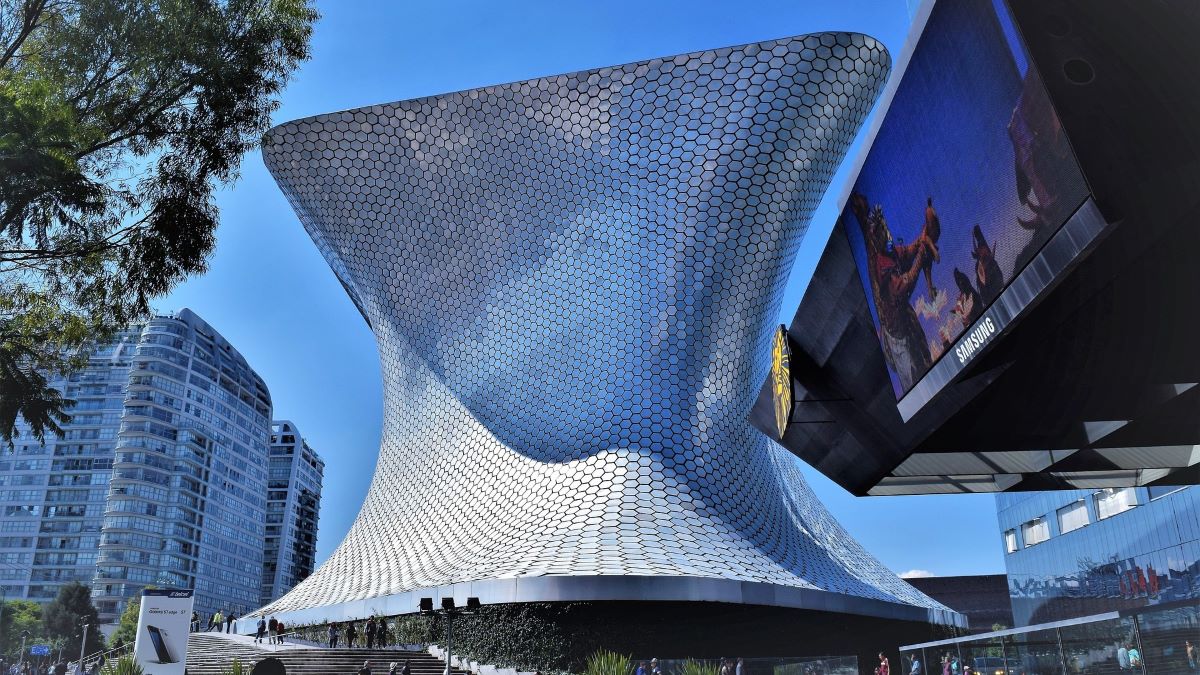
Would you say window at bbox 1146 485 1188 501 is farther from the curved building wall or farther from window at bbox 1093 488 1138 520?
the curved building wall

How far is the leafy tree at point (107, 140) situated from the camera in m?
9.62

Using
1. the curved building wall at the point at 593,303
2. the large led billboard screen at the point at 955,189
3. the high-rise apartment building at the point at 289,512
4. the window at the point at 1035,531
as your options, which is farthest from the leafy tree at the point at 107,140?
the high-rise apartment building at the point at 289,512

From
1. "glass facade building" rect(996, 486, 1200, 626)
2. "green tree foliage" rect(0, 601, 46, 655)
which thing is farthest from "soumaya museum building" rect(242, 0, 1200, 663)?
"green tree foliage" rect(0, 601, 46, 655)

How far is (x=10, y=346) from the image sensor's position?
1158cm

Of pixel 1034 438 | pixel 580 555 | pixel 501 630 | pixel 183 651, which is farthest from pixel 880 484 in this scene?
pixel 183 651

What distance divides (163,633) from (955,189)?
17839 millimetres

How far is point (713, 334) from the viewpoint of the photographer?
32.5 metres

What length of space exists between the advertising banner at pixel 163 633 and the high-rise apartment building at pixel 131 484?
7202 cm

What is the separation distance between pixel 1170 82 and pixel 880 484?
45.2 feet

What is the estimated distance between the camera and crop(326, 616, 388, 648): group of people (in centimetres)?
2892

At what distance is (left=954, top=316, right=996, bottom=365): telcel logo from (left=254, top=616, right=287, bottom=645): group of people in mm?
27671

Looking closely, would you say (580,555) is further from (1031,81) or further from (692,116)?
A: (1031,81)

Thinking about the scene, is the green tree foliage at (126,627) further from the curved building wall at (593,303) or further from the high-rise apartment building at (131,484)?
the curved building wall at (593,303)

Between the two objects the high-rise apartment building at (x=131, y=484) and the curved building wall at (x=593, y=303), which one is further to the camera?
the high-rise apartment building at (x=131, y=484)
